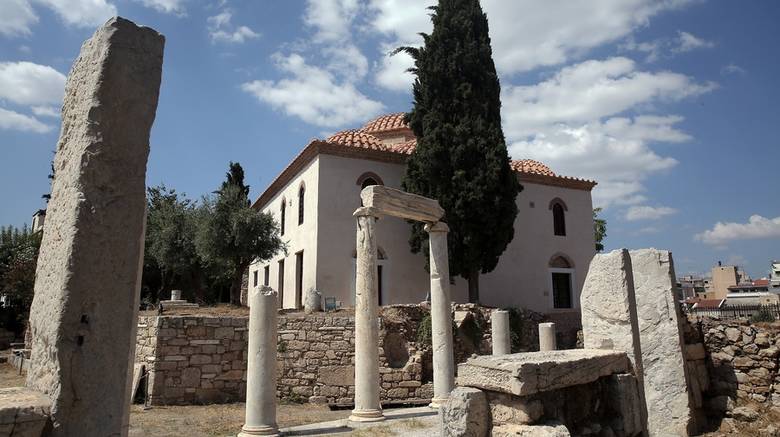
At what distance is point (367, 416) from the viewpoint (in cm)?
901

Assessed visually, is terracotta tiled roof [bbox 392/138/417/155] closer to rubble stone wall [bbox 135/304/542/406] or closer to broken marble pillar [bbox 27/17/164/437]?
rubble stone wall [bbox 135/304/542/406]

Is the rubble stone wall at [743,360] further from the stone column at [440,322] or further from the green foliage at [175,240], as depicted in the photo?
the green foliage at [175,240]

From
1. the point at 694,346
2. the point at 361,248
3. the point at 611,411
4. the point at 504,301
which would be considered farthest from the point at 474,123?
the point at 611,411

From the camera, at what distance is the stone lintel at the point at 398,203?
1018cm

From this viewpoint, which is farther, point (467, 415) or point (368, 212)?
point (368, 212)

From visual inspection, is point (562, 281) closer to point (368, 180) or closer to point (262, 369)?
point (368, 180)

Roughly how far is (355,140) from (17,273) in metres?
15.5

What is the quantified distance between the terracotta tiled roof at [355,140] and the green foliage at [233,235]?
154 inches

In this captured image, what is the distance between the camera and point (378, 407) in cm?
930

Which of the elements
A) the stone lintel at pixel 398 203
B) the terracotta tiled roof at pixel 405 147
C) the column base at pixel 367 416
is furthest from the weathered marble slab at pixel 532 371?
the terracotta tiled roof at pixel 405 147

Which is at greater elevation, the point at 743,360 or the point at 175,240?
the point at 175,240

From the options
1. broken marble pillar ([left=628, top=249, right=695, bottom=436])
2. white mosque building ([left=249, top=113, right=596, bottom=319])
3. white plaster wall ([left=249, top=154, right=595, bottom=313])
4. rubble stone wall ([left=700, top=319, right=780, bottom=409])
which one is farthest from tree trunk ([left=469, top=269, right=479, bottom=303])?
broken marble pillar ([left=628, top=249, right=695, bottom=436])

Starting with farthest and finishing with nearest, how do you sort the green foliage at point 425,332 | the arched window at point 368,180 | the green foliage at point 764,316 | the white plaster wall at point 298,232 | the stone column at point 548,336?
the arched window at point 368,180
the white plaster wall at point 298,232
the green foliage at point 764,316
the green foliage at point 425,332
the stone column at point 548,336

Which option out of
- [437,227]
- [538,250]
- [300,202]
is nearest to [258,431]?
[437,227]
